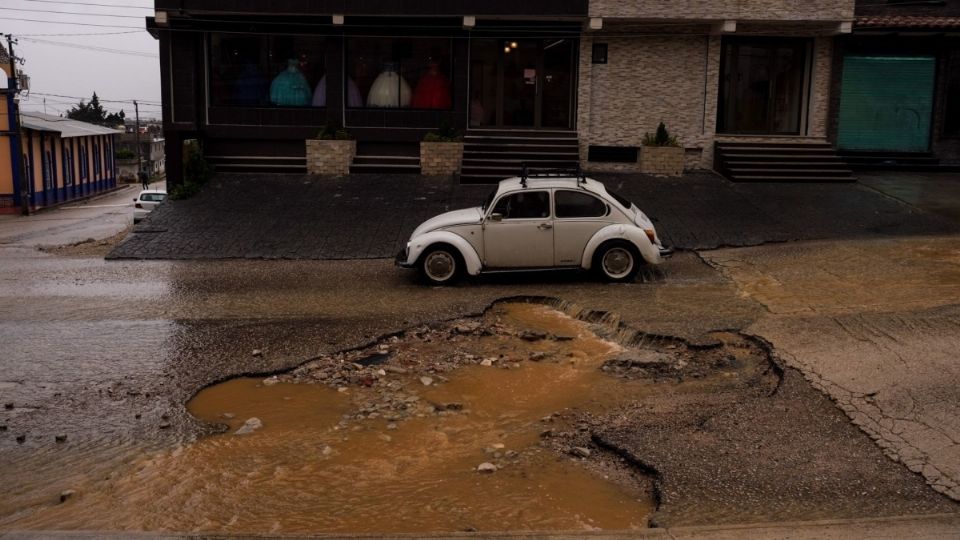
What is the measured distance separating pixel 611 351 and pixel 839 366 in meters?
2.30

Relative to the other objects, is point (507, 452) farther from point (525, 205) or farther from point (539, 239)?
point (525, 205)

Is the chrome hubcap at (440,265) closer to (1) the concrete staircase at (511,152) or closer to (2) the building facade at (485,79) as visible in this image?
(1) the concrete staircase at (511,152)

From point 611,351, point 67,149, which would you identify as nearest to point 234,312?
point 611,351

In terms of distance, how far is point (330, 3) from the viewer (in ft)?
68.4

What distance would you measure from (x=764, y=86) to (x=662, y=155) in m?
3.85

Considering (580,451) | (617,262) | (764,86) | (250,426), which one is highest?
(764,86)

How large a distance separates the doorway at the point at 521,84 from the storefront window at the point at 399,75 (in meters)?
0.82

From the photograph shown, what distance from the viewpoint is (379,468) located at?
6770mm

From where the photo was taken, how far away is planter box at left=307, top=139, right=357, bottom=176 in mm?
21062

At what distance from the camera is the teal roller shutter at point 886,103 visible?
22.2 metres

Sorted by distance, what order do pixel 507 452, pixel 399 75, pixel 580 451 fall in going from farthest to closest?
pixel 399 75 < pixel 507 452 < pixel 580 451

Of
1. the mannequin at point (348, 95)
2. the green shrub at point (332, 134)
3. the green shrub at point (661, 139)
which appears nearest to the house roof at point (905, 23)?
the green shrub at point (661, 139)

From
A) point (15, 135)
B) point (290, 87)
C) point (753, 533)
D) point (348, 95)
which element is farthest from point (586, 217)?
point (15, 135)

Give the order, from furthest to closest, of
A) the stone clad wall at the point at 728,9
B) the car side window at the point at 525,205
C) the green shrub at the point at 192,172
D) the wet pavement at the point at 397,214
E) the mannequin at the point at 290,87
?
1. the mannequin at the point at 290,87
2. the stone clad wall at the point at 728,9
3. the green shrub at the point at 192,172
4. the wet pavement at the point at 397,214
5. the car side window at the point at 525,205
